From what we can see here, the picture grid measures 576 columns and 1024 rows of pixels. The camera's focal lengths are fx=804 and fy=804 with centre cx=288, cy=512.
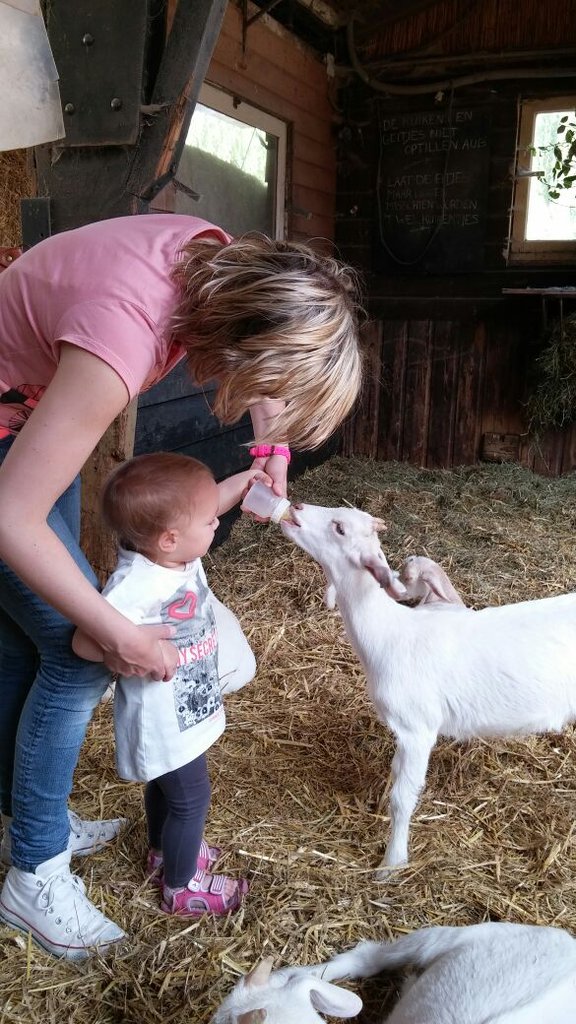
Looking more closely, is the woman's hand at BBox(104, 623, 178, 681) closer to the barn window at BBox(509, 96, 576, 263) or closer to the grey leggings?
the grey leggings

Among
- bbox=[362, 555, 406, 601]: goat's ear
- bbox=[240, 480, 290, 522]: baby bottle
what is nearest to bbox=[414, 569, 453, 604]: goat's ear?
bbox=[362, 555, 406, 601]: goat's ear

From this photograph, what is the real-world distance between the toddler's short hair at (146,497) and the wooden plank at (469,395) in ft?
20.1

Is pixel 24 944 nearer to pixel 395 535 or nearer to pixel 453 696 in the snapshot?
pixel 453 696

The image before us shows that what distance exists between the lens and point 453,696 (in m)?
2.54

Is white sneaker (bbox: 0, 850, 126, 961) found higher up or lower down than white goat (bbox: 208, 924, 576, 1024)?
lower down

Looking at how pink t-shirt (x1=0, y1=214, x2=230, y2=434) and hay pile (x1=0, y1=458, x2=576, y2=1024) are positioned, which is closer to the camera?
pink t-shirt (x1=0, y1=214, x2=230, y2=434)

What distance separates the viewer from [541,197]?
722cm

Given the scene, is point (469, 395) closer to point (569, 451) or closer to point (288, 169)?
point (569, 451)

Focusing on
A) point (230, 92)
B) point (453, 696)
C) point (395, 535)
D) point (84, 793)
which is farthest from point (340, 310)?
point (230, 92)

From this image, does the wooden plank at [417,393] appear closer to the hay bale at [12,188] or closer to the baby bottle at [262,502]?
the hay bale at [12,188]

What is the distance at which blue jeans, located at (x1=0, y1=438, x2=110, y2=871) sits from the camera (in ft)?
6.10

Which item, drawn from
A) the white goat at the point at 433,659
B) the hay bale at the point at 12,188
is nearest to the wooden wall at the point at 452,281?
the hay bale at the point at 12,188

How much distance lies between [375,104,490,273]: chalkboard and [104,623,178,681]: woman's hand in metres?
6.42

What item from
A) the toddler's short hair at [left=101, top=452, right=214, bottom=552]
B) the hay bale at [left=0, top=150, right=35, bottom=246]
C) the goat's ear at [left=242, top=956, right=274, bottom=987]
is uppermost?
the hay bale at [left=0, top=150, right=35, bottom=246]
